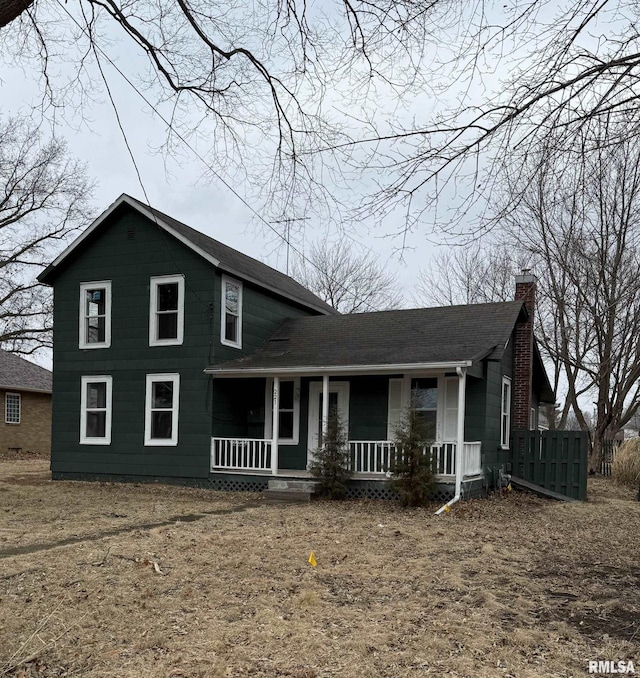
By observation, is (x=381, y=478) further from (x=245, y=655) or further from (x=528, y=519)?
(x=245, y=655)

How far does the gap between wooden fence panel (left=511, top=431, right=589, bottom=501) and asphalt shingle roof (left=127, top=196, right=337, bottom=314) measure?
7.23 meters

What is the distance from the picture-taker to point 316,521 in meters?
10.8

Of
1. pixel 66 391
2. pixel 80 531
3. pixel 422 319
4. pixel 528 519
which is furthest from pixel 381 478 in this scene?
pixel 66 391

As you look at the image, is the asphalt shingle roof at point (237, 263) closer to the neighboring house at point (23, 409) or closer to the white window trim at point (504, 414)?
the white window trim at point (504, 414)

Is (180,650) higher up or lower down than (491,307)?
lower down

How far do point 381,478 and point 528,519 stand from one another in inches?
123

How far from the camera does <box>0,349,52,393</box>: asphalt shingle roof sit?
92.8 feet

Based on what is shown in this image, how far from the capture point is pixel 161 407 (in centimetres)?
1608

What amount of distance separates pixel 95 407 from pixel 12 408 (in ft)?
46.3

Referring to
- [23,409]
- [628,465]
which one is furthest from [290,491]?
[23,409]

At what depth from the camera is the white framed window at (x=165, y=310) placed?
15859mm

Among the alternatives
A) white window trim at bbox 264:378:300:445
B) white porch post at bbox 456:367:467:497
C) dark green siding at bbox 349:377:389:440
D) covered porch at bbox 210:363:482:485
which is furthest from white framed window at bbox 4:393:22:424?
white porch post at bbox 456:367:467:497

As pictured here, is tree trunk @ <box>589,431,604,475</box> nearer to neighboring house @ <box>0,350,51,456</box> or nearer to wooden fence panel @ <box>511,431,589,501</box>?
wooden fence panel @ <box>511,431,589,501</box>

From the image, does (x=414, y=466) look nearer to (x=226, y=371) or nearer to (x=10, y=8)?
(x=226, y=371)
